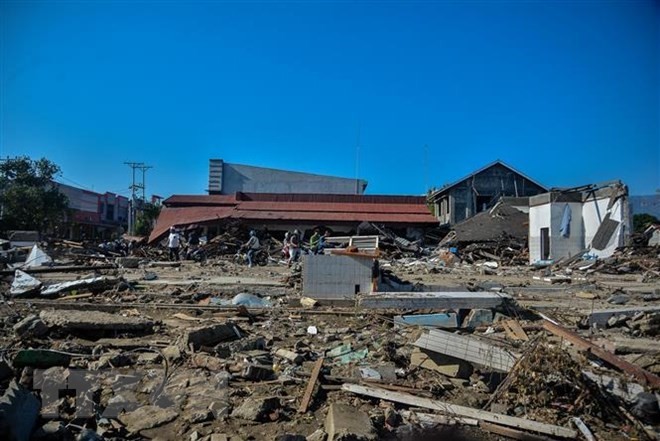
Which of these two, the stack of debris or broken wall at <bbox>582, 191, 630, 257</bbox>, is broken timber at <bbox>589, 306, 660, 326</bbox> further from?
the stack of debris

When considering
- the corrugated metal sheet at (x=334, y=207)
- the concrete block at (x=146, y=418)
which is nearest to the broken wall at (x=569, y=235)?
the corrugated metal sheet at (x=334, y=207)

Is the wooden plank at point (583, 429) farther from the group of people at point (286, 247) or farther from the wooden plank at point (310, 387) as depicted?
the group of people at point (286, 247)

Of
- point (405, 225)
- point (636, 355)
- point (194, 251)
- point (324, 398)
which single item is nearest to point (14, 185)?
point (194, 251)

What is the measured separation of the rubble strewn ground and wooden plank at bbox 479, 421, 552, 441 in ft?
0.03

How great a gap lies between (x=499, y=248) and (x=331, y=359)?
2093 cm

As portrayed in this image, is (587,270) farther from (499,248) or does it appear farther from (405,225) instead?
(405,225)

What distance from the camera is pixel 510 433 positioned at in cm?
328

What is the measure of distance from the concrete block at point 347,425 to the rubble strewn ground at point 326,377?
16 millimetres

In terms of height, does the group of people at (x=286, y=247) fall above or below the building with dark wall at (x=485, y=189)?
below

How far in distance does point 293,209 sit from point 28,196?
18.4 meters

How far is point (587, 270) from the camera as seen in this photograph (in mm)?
15727

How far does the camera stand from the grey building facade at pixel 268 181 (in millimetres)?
37250

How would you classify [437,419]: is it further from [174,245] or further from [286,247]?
[174,245]

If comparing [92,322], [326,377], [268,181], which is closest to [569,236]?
[326,377]
